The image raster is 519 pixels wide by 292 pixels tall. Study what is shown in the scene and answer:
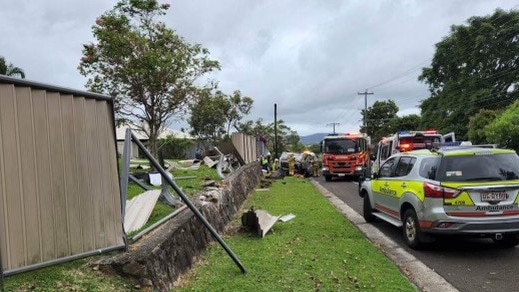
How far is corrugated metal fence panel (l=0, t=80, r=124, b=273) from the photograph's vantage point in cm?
343

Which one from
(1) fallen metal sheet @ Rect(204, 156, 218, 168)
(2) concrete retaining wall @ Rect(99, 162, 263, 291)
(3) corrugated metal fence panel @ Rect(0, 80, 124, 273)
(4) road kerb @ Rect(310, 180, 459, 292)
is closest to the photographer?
(3) corrugated metal fence panel @ Rect(0, 80, 124, 273)

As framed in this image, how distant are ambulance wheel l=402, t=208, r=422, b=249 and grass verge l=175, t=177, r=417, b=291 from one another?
0.68 m

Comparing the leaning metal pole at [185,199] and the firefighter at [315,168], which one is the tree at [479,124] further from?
the leaning metal pole at [185,199]

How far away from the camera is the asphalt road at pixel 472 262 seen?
6746 millimetres

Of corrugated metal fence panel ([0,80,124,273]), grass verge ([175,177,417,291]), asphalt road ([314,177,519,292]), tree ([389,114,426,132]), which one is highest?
tree ([389,114,426,132])

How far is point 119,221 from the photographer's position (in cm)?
462

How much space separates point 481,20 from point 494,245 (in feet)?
149

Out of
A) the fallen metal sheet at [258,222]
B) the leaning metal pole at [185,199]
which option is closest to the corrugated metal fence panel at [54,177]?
the leaning metal pole at [185,199]

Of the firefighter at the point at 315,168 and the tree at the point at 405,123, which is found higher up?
the tree at the point at 405,123

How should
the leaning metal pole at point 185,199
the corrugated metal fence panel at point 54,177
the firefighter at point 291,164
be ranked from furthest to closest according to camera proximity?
the firefighter at point 291,164 → the leaning metal pole at point 185,199 → the corrugated metal fence panel at point 54,177

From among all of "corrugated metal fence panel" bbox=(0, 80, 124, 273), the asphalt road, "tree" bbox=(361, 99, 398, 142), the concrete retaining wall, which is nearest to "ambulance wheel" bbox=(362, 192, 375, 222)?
the asphalt road

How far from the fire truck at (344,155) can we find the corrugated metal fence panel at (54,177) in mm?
23830

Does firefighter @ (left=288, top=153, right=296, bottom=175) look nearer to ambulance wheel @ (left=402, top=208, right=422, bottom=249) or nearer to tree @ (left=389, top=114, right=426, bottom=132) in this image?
ambulance wheel @ (left=402, top=208, right=422, bottom=249)

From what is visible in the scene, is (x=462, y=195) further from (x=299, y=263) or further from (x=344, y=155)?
(x=344, y=155)
